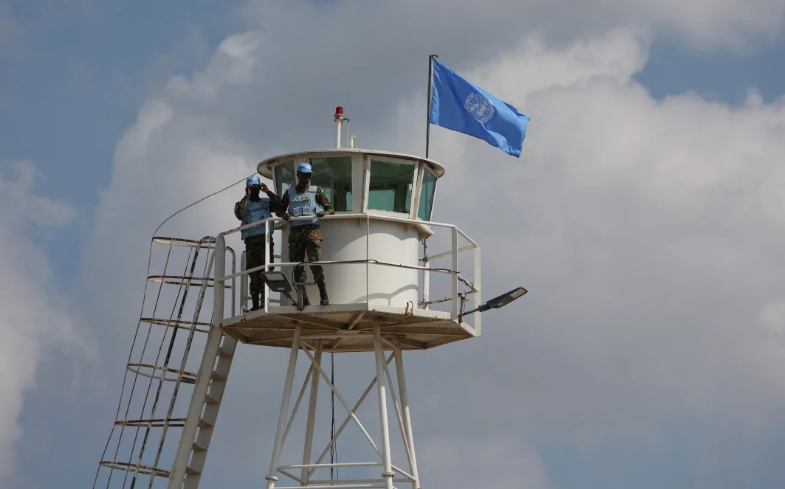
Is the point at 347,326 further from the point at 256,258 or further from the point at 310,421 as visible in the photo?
the point at 310,421

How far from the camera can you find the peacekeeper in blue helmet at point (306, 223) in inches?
1480

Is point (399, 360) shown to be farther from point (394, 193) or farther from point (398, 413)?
point (394, 193)

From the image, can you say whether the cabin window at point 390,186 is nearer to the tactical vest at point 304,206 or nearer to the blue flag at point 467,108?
the tactical vest at point 304,206

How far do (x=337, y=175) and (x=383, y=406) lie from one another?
5.29 m

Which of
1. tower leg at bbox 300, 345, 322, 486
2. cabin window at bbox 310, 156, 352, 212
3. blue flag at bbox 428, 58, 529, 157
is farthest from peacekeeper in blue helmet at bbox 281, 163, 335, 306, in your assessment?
blue flag at bbox 428, 58, 529, 157

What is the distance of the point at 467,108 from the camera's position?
43469mm

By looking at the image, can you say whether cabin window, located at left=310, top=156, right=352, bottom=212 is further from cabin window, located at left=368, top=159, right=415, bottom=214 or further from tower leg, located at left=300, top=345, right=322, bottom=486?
tower leg, located at left=300, top=345, right=322, bottom=486

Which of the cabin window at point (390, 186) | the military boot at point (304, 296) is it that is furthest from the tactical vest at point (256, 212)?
the cabin window at point (390, 186)

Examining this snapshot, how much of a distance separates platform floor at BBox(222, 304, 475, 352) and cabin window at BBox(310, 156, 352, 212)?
8.75 feet

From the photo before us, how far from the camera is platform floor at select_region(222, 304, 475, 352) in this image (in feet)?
123

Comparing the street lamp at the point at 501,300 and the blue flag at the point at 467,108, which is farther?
the blue flag at the point at 467,108


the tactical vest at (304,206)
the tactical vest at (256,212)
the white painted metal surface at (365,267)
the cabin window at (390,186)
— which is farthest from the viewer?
the cabin window at (390,186)

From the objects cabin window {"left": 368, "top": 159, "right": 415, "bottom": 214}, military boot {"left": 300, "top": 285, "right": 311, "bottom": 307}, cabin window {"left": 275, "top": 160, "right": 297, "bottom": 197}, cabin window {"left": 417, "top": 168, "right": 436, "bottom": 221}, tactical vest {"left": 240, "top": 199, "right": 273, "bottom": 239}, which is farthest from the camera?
cabin window {"left": 417, "top": 168, "right": 436, "bottom": 221}

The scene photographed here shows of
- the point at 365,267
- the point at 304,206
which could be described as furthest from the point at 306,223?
the point at 365,267
